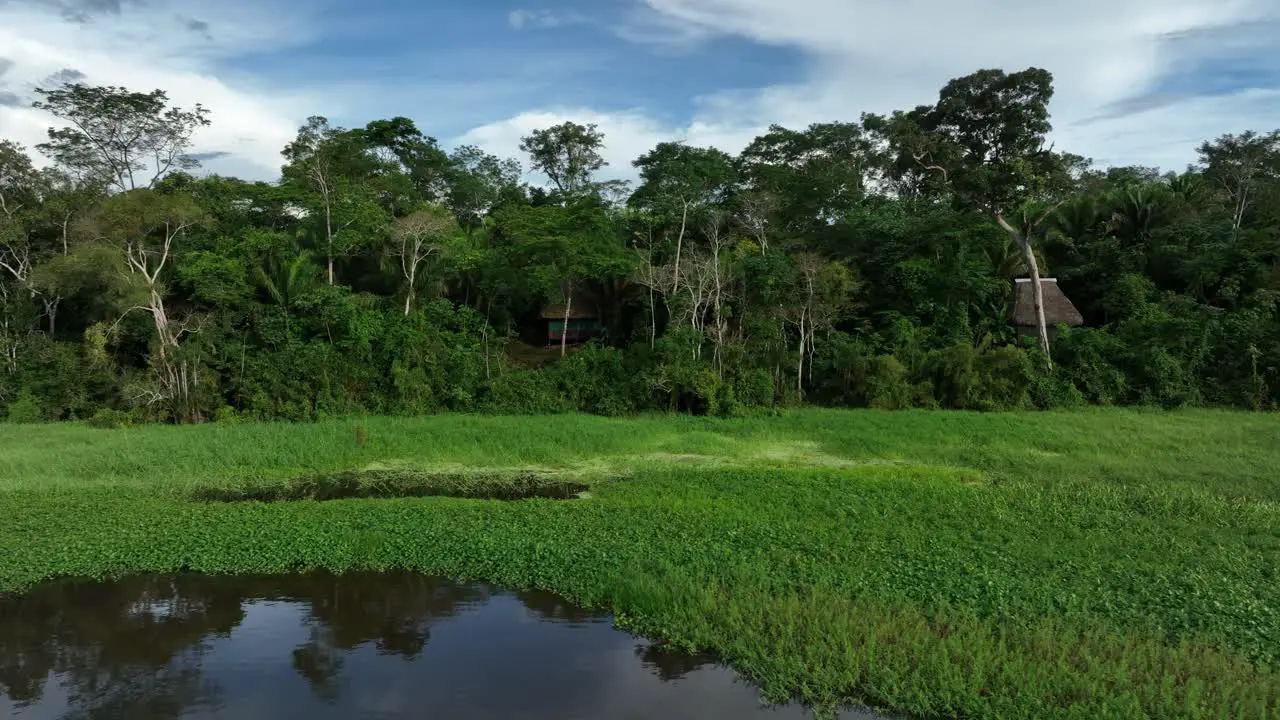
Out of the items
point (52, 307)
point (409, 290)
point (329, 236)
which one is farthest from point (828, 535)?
point (52, 307)

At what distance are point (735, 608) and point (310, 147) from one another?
19.6 metres

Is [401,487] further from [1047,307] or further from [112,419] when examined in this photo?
[1047,307]

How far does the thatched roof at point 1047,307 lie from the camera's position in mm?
22267

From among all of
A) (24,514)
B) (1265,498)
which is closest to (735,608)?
(1265,498)

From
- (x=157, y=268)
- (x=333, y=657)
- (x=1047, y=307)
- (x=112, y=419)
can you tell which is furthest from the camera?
(x=1047, y=307)

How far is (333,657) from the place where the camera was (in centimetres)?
748

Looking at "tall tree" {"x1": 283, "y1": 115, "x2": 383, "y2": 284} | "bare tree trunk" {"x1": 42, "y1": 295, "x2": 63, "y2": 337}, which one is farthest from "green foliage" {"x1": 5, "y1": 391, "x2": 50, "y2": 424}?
"tall tree" {"x1": 283, "y1": 115, "x2": 383, "y2": 284}

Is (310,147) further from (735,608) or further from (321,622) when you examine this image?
(735,608)

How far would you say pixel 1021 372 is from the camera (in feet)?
63.0

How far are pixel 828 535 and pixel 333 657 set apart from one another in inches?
238

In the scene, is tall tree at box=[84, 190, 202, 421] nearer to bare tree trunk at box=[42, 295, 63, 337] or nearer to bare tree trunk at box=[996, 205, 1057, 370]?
bare tree trunk at box=[42, 295, 63, 337]

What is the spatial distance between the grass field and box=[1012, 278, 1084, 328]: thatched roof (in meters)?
5.48

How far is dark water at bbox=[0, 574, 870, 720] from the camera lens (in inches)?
259

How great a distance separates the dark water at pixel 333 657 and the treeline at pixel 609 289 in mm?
10424
